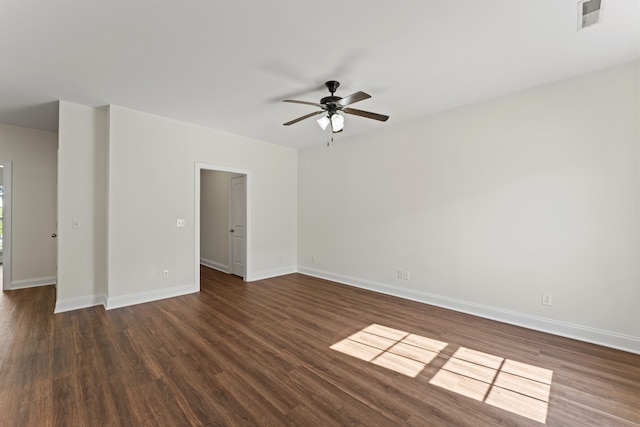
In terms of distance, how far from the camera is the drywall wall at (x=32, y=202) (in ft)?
15.9

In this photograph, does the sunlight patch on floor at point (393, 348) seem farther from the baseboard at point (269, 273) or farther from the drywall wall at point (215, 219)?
the drywall wall at point (215, 219)

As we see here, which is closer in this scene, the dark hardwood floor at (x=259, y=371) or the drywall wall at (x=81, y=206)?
the dark hardwood floor at (x=259, y=371)

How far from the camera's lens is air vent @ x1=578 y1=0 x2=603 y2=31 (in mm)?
1974

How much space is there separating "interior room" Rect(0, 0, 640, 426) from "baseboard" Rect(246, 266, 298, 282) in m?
0.06

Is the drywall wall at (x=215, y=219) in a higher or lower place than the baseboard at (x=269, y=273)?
higher

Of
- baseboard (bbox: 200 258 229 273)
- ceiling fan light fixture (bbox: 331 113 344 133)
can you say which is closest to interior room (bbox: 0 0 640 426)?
ceiling fan light fixture (bbox: 331 113 344 133)

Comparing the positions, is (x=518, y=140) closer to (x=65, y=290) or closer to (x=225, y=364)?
(x=225, y=364)

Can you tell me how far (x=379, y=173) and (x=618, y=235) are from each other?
296 centimetres

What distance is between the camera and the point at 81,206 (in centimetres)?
388

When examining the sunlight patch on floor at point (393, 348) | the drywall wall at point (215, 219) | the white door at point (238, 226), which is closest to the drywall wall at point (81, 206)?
the white door at point (238, 226)

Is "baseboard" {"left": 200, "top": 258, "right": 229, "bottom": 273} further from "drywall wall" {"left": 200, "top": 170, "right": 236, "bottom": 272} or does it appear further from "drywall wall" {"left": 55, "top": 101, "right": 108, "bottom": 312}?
"drywall wall" {"left": 55, "top": 101, "right": 108, "bottom": 312}

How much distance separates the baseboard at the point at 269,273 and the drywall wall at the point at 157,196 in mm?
39

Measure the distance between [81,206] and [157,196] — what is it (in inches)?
36.4

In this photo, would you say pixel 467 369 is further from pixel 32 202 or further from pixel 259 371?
pixel 32 202
